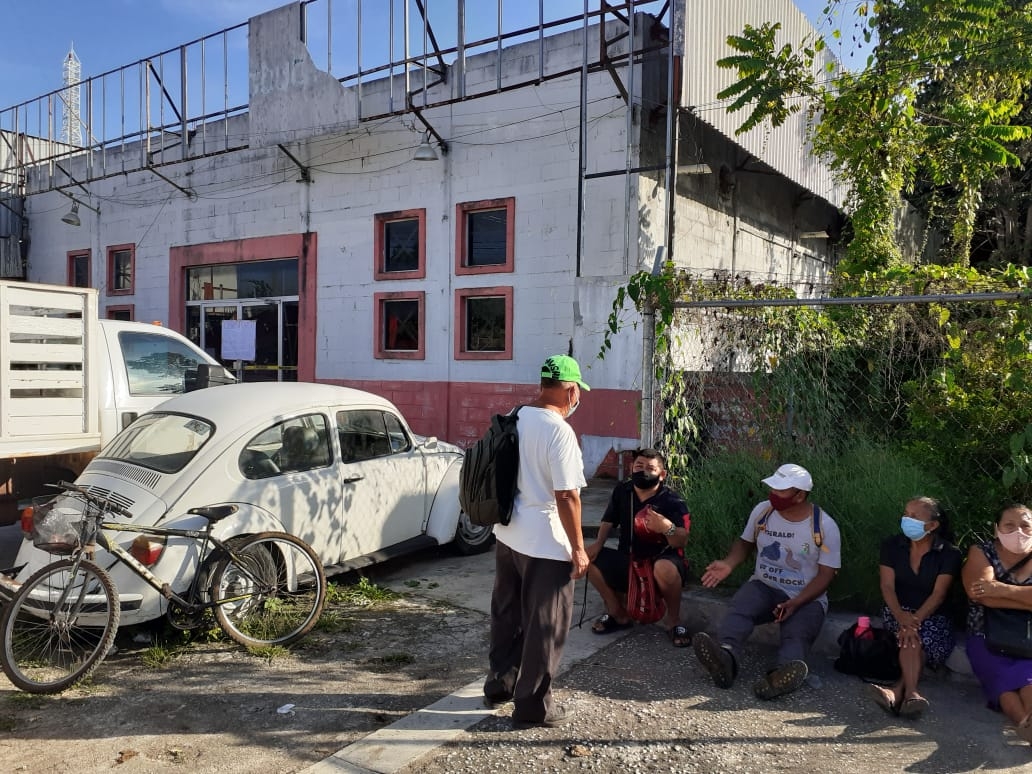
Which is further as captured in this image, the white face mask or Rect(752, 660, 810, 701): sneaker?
Rect(752, 660, 810, 701): sneaker

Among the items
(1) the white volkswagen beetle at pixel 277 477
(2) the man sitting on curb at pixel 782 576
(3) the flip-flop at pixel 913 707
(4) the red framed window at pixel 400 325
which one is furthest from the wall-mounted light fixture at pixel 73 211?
(3) the flip-flop at pixel 913 707

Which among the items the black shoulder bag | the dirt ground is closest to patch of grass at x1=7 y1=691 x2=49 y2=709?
the dirt ground

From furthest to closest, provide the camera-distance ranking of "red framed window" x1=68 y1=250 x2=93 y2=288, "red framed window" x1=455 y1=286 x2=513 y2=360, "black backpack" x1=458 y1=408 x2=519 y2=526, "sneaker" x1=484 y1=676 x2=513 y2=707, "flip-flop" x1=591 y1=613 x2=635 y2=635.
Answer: "red framed window" x1=68 y1=250 x2=93 y2=288, "red framed window" x1=455 y1=286 x2=513 y2=360, "flip-flop" x1=591 y1=613 x2=635 y2=635, "sneaker" x1=484 y1=676 x2=513 y2=707, "black backpack" x1=458 y1=408 x2=519 y2=526

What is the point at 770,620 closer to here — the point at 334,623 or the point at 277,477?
the point at 334,623

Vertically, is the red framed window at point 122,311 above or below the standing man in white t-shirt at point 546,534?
above

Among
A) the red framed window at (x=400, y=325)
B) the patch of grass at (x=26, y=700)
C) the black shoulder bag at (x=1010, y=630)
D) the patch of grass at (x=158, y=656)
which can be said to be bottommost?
the patch of grass at (x=26, y=700)

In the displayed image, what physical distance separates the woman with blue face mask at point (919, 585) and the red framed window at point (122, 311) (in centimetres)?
1479

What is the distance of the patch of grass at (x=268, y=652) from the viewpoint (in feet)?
15.1

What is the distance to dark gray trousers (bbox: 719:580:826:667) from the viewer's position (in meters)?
4.16

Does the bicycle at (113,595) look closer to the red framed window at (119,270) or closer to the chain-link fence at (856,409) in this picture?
the chain-link fence at (856,409)

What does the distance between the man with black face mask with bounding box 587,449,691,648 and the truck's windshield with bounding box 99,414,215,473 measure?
102 inches

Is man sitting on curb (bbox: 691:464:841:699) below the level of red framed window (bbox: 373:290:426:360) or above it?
below

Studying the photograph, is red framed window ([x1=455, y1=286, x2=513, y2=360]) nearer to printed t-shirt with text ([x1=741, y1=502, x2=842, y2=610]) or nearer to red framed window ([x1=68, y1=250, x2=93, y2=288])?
printed t-shirt with text ([x1=741, y1=502, x2=842, y2=610])

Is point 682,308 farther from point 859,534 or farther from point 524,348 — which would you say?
point 524,348
